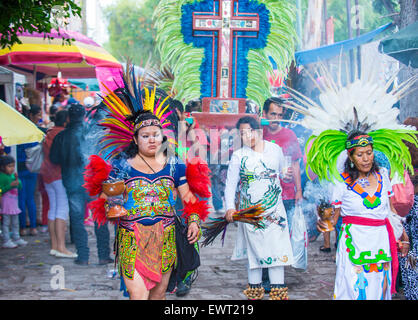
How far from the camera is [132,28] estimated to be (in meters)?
37.9

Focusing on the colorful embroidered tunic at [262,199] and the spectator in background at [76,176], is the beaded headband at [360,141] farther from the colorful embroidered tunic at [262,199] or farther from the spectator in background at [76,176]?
the spectator in background at [76,176]

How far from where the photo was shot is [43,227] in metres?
8.55

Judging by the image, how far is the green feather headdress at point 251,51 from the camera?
686 centimetres

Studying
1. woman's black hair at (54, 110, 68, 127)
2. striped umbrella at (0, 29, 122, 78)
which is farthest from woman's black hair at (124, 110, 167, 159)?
striped umbrella at (0, 29, 122, 78)

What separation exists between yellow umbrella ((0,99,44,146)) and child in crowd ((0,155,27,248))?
169cm

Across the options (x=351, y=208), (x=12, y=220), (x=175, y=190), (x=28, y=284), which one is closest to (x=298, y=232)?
(x=351, y=208)

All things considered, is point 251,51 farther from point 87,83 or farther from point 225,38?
point 87,83

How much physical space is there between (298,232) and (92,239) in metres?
3.78

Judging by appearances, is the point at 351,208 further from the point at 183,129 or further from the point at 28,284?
the point at 28,284

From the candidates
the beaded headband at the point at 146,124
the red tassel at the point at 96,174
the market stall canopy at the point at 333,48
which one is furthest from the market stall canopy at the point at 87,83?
the red tassel at the point at 96,174

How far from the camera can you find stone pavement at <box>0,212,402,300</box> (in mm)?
5305

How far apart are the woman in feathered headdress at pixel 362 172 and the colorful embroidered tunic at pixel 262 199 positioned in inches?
30.6

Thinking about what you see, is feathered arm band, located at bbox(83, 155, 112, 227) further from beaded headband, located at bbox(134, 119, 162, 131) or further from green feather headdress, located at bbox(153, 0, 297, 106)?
green feather headdress, located at bbox(153, 0, 297, 106)

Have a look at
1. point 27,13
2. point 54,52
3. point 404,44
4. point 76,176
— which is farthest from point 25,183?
point 404,44
